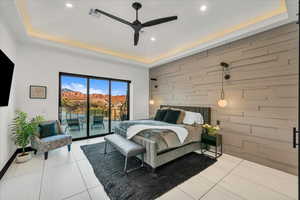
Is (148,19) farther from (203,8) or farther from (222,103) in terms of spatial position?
(222,103)

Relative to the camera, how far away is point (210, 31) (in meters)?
3.15

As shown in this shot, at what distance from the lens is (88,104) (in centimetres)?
446

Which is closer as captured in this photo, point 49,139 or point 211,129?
point 49,139

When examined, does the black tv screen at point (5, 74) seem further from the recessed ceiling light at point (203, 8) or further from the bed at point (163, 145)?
the recessed ceiling light at point (203, 8)

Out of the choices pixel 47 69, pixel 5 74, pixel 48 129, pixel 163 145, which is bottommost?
pixel 163 145

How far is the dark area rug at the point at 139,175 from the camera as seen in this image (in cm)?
188

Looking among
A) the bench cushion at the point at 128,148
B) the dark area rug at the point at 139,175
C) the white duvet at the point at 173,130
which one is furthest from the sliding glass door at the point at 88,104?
the white duvet at the point at 173,130

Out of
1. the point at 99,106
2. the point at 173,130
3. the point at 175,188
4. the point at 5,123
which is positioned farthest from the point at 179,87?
the point at 5,123

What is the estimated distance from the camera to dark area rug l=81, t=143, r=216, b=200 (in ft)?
6.18

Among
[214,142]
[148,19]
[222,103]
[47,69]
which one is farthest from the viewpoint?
[47,69]

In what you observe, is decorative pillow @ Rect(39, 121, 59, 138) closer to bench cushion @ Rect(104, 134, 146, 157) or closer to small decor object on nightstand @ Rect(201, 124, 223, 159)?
bench cushion @ Rect(104, 134, 146, 157)

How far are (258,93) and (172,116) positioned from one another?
2.09 metres

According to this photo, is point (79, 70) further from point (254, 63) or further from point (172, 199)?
point (254, 63)

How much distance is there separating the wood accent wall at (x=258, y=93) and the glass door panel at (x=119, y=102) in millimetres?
3055
